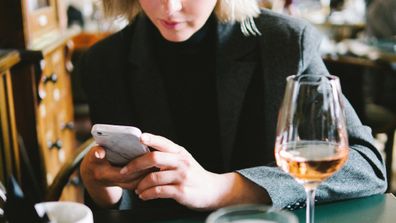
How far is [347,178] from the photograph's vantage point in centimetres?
103

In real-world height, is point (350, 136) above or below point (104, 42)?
below

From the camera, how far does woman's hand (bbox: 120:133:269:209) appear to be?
94 cm

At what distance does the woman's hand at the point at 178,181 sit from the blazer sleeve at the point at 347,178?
0.18ft

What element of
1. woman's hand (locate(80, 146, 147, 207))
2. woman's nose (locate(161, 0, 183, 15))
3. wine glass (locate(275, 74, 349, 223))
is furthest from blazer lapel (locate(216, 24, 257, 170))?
wine glass (locate(275, 74, 349, 223))

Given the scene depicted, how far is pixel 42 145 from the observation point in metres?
2.28

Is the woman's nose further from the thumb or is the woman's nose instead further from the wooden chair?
the wooden chair

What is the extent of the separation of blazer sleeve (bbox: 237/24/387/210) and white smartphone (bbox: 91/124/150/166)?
0.21 m

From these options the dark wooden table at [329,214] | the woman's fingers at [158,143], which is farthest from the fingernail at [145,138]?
the dark wooden table at [329,214]

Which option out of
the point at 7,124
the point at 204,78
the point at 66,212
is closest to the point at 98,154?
the point at 66,212

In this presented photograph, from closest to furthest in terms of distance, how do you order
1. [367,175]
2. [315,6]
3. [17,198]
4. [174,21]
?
[17,198]
[367,175]
[174,21]
[315,6]

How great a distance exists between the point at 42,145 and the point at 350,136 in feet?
4.93

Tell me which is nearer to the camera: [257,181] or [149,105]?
[257,181]

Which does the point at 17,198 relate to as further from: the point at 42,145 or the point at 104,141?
the point at 42,145

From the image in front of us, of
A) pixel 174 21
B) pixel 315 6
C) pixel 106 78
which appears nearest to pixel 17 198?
pixel 174 21
